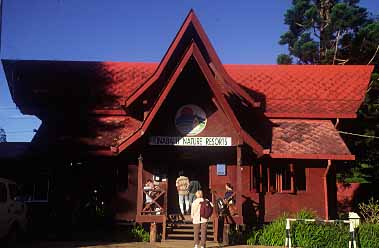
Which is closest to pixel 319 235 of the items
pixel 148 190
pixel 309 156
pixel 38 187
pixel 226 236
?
pixel 226 236

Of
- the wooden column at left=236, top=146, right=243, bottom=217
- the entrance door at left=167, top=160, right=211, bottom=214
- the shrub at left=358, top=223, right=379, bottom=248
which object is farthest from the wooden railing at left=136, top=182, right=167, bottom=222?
the shrub at left=358, top=223, right=379, bottom=248

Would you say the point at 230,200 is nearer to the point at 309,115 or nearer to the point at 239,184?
the point at 239,184

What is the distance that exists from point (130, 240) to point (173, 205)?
2669 mm

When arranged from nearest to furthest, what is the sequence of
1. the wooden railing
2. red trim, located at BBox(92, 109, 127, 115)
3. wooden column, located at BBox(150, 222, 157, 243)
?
wooden column, located at BBox(150, 222, 157, 243)
the wooden railing
red trim, located at BBox(92, 109, 127, 115)

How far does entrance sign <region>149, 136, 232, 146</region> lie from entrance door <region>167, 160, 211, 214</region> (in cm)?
160

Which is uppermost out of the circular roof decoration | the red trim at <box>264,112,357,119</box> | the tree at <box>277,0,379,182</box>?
the tree at <box>277,0,379,182</box>

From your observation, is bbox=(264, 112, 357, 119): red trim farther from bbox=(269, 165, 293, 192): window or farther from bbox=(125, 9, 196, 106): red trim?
bbox=(125, 9, 196, 106): red trim

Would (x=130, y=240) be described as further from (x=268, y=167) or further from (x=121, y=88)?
(x=121, y=88)

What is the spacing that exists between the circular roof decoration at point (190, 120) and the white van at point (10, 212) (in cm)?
591

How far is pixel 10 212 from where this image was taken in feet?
42.2

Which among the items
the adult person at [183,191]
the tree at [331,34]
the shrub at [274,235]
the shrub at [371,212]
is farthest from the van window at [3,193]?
the tree at [331,34]

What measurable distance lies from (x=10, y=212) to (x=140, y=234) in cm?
455

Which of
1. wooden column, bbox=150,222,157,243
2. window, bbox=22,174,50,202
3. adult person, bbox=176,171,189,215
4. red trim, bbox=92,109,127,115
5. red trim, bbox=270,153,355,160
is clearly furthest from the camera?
window, bbox=22,174,50,202

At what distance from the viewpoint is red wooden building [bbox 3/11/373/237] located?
1605 cm
